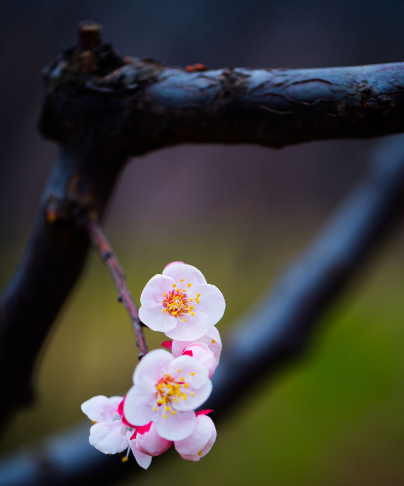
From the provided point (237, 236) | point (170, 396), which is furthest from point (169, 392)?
point (237, 236)

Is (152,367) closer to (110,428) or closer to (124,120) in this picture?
(110,428)

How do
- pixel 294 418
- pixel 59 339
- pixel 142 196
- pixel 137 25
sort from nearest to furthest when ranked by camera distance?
pixel 137 25
pixel 294 418
pixel 59 339
pixel 142 196

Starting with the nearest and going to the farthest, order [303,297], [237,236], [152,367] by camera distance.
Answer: [152,367] < [303,297] < [237,236]

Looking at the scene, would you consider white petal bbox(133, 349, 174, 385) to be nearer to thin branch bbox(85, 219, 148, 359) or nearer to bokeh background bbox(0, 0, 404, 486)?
thin branch bbox(85, 219, 148, 359)

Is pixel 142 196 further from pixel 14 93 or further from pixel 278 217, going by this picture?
pixel 14 93

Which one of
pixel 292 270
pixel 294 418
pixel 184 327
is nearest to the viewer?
pixel 184 327

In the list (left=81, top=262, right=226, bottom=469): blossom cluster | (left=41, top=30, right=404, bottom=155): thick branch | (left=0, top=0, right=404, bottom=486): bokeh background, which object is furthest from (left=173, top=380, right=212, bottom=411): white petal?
(left=0, top=0, right=404, bottom=486): bokeh background

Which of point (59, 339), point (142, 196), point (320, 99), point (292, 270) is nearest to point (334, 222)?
point (292, 270)
